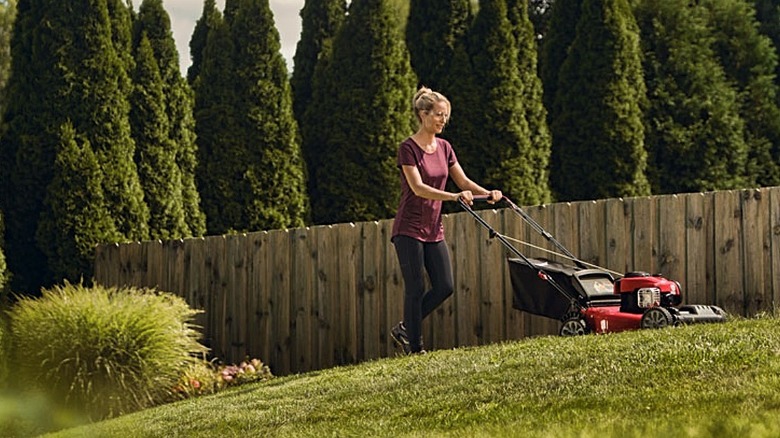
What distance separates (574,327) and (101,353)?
12.8 ft

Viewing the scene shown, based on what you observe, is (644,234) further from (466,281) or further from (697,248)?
(466,281)

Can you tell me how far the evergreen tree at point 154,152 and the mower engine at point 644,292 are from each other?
7207 millimetres

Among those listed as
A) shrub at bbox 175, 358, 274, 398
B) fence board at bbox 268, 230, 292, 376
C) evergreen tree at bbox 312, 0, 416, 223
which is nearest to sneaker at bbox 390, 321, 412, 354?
shrub at bbox 175, 358, 274, 398

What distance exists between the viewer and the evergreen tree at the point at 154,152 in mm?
14438

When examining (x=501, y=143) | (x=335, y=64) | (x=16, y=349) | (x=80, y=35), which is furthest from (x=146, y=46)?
(x=16, y=349)

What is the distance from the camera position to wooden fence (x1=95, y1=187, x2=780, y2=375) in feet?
31.8

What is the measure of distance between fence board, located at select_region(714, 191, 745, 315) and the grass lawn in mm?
1631

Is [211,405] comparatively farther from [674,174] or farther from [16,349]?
[674,174]

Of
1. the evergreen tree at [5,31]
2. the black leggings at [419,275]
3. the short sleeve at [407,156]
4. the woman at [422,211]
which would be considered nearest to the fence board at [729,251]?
the woman at [422,211]

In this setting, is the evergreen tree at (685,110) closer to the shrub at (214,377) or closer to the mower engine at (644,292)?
the shrub at (214,377)

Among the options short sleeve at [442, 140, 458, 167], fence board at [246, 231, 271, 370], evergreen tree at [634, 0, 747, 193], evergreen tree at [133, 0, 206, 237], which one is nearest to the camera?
short sleeve at [442, 140, 458, 167]

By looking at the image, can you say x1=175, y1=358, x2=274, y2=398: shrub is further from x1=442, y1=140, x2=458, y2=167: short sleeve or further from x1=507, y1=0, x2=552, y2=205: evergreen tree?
x1=507, y1=0, x2=552, y2=205: evergreen tree

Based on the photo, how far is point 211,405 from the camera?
8281 mm

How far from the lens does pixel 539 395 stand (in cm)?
629
